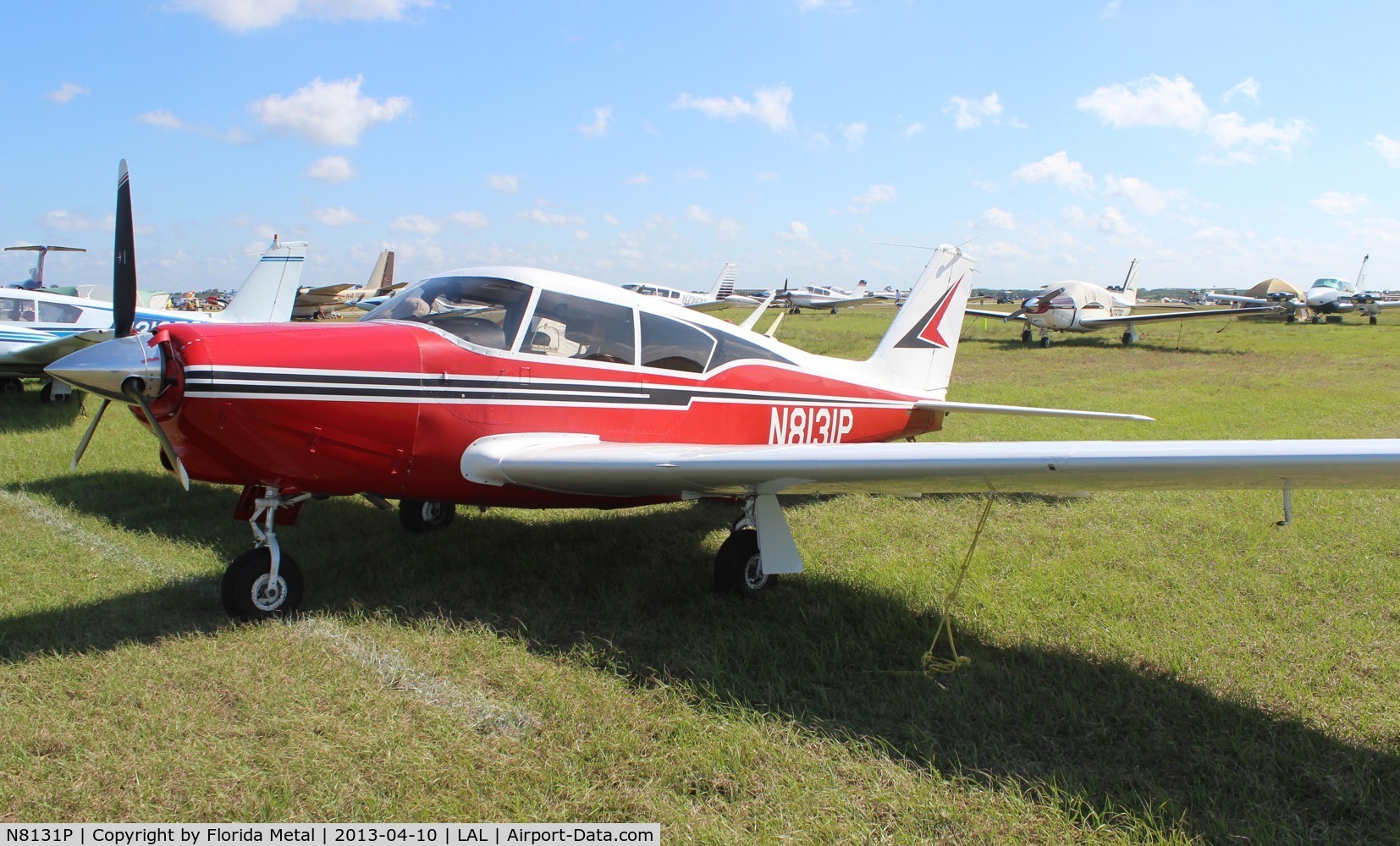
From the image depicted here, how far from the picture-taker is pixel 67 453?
29.1 ft

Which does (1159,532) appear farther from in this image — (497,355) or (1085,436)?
(497,355)

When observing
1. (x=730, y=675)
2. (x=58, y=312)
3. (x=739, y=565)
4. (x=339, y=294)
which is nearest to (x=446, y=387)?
(x=739, y=565)

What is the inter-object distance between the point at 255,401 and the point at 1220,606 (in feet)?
17.5

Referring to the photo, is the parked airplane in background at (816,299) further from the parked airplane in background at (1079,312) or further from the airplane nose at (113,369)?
the airplane nose at (113,369)

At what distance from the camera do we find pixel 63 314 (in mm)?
12781

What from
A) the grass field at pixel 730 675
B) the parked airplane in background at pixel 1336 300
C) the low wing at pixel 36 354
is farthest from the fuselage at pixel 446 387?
the parked airplane in background at pixel 1336 300

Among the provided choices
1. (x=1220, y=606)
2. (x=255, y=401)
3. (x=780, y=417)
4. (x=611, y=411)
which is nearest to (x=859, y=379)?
(x=780, y=417)

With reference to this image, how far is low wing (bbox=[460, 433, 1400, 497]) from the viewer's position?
9.75ft

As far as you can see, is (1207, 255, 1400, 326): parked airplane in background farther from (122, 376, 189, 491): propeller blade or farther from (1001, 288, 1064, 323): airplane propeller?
(122, 376, 189, 491): propeller blade

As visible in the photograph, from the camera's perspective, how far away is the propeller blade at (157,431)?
3.61m

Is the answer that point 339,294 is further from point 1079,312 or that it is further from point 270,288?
point 1079,312

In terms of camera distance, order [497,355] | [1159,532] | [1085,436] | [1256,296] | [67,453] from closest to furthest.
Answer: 1. [497,355]
2. [1159,532]
3. [67,453]
4. [1085,436]
5. [1256,296]

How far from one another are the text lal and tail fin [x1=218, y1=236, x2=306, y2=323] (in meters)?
9.44
